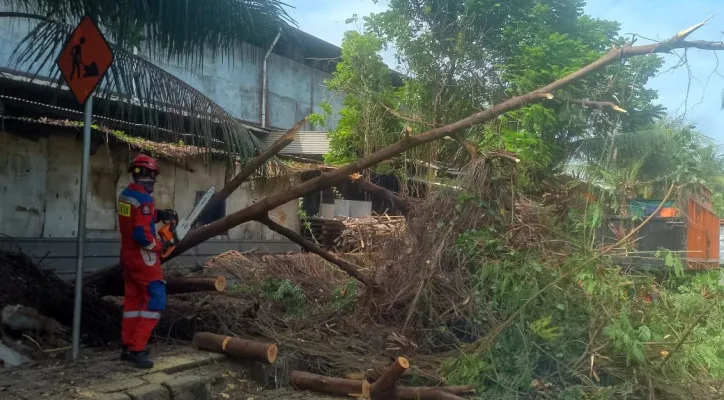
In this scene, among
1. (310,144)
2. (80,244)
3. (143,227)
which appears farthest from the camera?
(310,144)

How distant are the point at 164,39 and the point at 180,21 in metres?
0.26

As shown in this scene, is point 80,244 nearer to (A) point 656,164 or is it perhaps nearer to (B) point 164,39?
(B) point 164,39

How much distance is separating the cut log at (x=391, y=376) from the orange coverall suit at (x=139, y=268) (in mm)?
1847

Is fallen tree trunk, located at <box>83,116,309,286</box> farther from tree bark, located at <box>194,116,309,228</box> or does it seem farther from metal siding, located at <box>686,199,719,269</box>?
metal siding, located at <box>686,199,719,269</box>

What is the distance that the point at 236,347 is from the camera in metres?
5.43

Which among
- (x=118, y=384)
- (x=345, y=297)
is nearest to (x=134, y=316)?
(x=118, y=384)

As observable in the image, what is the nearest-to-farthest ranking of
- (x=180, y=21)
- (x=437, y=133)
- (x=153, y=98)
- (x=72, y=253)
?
1. (x=180, y=21)
2. (x=153, y=98)
3. (x=437, y=133)
4. (x=72, y=253)

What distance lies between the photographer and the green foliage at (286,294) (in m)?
7.99

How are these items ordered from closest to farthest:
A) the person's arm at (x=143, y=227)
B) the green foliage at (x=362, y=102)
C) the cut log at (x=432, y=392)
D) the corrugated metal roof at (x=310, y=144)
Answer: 1. the cut log at (x=432, y=392)
2. the person's arm at (x=143, y=227)
3. the green foliage at (x=362, y=102)
4. the corrugated metal roof at (x=310, y=144)

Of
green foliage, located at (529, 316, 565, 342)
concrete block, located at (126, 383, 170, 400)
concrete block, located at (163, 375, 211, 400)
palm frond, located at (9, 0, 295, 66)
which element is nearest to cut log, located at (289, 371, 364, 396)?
concrete block, located at (163, 375, 211, 400)

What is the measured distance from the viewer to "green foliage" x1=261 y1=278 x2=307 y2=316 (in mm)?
7993

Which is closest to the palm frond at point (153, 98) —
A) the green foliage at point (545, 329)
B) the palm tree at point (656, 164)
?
the green foliage at point (545, 329)

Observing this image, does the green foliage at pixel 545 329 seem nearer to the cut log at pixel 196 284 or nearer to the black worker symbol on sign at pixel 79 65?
the cut log at pixel 196 284

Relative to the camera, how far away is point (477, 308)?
5.81 metres
